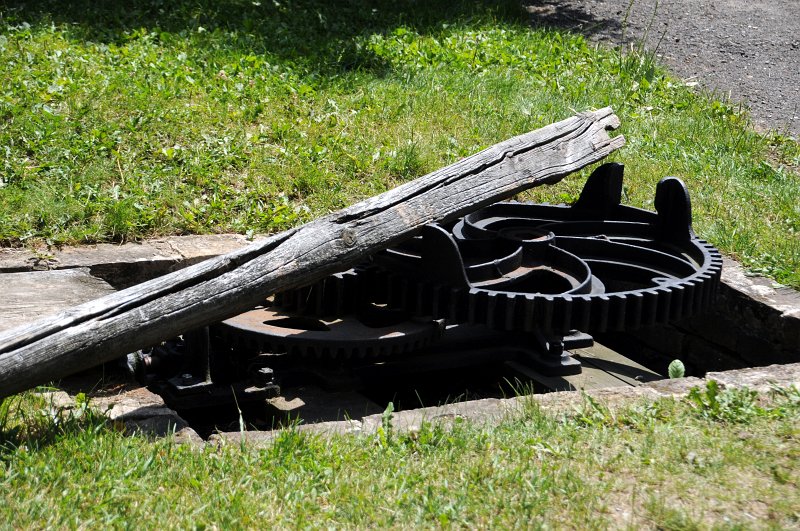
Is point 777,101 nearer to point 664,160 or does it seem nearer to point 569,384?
point 664,160

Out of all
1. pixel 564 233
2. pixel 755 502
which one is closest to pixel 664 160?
pixel 564 233

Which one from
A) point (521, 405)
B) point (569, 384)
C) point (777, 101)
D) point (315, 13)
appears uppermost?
point (315, 13)

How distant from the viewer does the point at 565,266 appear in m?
5.11

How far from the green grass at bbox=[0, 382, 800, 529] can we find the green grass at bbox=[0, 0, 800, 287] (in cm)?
212

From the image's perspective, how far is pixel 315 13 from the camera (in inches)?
371

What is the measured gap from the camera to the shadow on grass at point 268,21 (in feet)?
26.8

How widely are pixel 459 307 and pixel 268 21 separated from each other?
206 inches

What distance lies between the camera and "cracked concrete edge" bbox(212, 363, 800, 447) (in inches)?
146

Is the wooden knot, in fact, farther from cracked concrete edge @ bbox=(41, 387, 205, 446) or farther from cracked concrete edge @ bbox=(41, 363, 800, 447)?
cracked concrete edge @ bbox=(41, 387, 205, 446)

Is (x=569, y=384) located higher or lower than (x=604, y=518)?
lower

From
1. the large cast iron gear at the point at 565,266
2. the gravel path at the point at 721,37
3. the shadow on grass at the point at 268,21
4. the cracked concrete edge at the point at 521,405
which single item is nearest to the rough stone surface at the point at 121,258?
the large cast iron gear at the point at 565,266

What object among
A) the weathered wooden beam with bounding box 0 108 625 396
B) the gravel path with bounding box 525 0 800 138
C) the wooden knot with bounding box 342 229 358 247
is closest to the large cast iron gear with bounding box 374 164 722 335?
the weathered wooden beam with bounding box 0 108 625 396

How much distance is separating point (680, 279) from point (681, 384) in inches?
34.3

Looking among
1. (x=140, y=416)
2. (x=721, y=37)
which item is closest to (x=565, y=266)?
(x=140, y=416)
